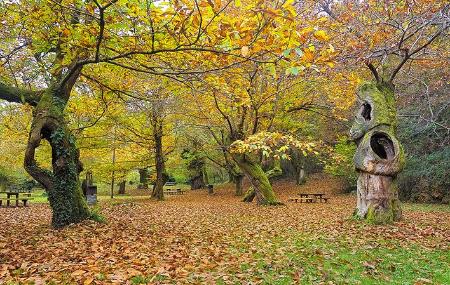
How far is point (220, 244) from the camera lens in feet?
26.1

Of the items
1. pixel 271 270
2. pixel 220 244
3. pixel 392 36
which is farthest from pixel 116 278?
pixel 392 36

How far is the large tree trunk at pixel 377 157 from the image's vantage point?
34.6 ft

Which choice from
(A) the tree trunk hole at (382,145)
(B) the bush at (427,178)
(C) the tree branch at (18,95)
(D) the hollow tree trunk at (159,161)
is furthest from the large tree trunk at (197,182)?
(C) the tree branch at (18,95)

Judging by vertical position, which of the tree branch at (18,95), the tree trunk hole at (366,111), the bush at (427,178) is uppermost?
A: the tree branch at (18,95)

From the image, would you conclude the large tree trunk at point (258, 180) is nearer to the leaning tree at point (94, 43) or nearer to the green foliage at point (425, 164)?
the green foliage at point (425, 164)

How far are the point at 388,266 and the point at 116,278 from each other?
423cm

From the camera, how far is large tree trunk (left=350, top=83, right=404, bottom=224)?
10.5 meters

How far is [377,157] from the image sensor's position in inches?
421

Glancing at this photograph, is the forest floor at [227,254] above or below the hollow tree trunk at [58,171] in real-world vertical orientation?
below

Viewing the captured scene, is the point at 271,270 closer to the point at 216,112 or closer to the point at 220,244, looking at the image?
the point at 220,244

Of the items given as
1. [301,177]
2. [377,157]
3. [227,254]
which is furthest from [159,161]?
[227,254]

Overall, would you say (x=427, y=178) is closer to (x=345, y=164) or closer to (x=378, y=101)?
(x=345, y=164)

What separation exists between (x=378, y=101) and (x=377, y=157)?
196 centimetres

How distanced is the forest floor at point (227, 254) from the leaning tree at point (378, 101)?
31.7 inches
